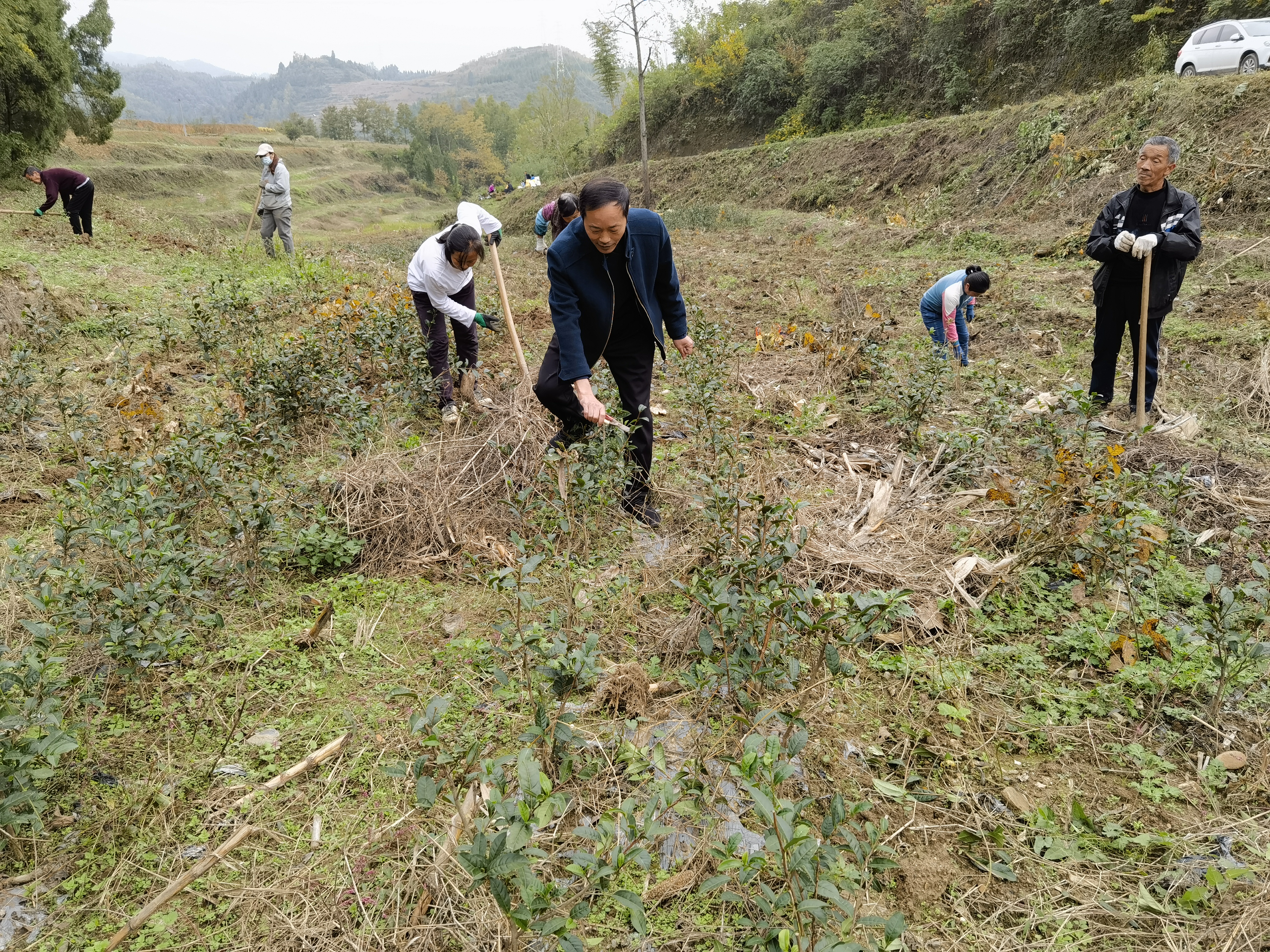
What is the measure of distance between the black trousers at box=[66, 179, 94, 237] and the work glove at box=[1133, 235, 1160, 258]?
1201 centimetres

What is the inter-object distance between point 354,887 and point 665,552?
1771 millimetres

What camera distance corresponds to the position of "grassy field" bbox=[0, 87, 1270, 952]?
1.59 meters

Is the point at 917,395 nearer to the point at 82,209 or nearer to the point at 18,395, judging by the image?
the point at 18,395

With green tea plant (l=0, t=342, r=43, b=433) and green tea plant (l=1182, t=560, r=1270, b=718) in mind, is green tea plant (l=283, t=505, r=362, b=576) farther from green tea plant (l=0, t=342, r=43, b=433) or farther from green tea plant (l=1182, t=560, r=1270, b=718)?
green tea plant (l=1182, t=560, r=1270, b=718)

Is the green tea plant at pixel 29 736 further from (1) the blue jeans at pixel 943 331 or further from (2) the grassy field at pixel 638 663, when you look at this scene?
(1) the blue jeans at pixel 943 331

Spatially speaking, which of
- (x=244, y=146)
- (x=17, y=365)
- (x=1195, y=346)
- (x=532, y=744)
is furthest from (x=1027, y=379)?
(x=244, y=146)

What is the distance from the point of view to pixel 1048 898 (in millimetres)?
1641

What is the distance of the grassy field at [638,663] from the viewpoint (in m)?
1.59

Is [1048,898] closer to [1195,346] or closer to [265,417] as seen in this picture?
[265,417]

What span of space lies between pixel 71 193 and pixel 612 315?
34.6ft

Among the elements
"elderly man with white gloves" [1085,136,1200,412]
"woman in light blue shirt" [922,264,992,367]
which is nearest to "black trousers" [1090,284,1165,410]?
"elderly man with white gloves" [1085,136,1200,412]

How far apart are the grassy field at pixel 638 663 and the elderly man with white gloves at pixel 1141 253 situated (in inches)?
18.8

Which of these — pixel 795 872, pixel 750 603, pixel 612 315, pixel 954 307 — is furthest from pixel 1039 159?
pixel 795 872

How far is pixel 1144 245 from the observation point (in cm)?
375
